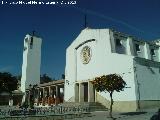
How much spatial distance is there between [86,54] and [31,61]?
96.1 feet

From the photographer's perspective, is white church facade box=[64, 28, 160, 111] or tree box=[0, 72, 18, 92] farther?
white church facade box=[64, 28, 160, 111]

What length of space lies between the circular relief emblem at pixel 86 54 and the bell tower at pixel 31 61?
27.5m

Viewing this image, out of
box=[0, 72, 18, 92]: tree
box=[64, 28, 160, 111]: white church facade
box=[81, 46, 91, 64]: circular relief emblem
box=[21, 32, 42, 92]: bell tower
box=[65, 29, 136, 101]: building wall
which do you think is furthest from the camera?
box=[21, 32, 42, 92]: bell tower

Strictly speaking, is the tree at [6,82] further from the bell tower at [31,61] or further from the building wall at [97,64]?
the bell tower at [31,61]

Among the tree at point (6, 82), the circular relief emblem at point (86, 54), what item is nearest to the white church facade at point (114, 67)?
the circular relief emblem at point (86, 54)

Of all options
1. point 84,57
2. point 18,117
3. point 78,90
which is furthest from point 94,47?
point 18,117

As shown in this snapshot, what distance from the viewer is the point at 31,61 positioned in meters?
68.0

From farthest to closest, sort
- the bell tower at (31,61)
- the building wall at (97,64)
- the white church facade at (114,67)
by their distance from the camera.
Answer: the bell tower at (31,61)
the building wall at (97,64)
the white church facade at (114,67)

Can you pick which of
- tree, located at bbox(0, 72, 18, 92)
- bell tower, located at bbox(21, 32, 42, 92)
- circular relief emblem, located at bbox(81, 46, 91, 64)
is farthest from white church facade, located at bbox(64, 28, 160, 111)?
bell tower, located at bbox(21, 32, 42, 92)

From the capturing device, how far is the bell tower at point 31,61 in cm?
6671

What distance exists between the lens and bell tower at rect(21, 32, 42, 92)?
219 feet

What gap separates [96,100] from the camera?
3762cm

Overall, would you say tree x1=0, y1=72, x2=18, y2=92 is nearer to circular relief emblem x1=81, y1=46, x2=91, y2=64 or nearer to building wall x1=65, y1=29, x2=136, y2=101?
building wall x1=65, y1=29, x2=136, y2=101

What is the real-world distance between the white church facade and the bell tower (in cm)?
2228
